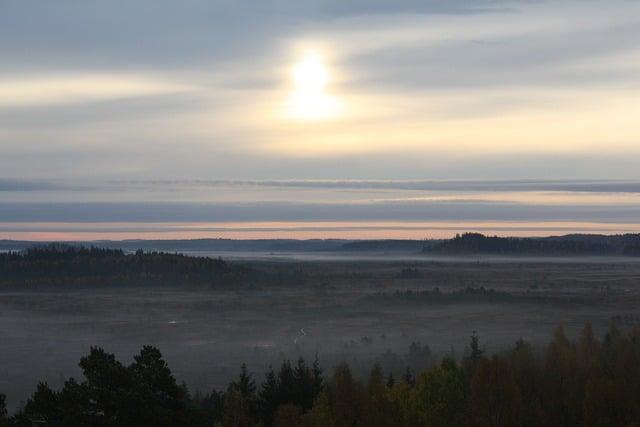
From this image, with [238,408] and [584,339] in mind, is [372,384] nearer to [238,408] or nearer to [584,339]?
[238,408]

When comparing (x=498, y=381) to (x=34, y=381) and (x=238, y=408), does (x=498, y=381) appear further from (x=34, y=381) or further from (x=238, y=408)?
(x=34, y=381)

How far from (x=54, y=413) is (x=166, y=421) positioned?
5.44 metres

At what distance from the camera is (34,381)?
520 feet

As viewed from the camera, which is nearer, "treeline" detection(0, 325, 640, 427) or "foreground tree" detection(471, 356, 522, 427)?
"treeline" detection(0, 325, 640, 427)

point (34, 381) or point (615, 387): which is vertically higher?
point (615, 387)

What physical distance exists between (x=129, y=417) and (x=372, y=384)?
35461mm

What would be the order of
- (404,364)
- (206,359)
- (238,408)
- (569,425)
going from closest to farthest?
1. (238,408)
2. (569,425)
3. (404,364)
4. (206,359)

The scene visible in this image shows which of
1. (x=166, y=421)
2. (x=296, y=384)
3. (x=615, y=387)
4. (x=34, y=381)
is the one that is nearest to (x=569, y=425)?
(x=615, y=387)

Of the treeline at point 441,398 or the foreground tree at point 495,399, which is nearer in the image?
the treeline at point 441,398

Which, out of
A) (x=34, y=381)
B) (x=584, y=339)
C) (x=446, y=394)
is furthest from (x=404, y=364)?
(x=446, y=394)

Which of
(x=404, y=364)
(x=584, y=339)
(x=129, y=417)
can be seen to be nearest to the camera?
(x=129, y=417)

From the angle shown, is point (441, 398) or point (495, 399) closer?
point (495, 399)

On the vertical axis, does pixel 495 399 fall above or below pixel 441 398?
above

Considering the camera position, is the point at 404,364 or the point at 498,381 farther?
the point at 404,364
